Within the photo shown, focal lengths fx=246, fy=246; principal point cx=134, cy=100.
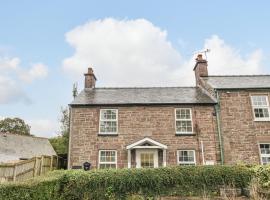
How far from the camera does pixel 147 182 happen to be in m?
9.63

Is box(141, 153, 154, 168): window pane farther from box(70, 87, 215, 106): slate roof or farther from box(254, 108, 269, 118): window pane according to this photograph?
box(254, 108, 269, 118): window pane

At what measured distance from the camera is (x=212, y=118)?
1702cm

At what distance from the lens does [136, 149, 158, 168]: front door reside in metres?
16.3

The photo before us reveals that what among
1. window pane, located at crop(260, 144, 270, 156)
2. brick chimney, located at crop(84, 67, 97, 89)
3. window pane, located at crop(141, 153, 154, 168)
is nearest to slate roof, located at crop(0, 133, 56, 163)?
brick chimney, located at crop(84, 67, 97, 89)

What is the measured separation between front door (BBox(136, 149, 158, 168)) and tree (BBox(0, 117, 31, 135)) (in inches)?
1756

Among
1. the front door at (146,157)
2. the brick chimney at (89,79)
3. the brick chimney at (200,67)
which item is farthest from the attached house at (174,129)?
the brick chimney at (200,67)

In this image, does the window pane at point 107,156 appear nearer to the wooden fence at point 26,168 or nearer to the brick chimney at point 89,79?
the wooden fence at point 26,168

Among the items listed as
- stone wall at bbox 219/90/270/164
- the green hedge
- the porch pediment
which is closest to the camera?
the green hedge

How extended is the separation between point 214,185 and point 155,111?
814 centimetres

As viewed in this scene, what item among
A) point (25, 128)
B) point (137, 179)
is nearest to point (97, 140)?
point (137, 179)

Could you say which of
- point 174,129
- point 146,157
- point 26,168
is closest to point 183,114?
point 174,129

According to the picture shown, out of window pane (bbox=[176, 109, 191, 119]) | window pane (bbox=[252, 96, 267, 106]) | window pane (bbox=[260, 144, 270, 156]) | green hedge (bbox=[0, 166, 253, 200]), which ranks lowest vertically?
green hedge (bbox=[0, 166, 253, 200])

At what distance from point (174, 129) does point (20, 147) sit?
78.6ft

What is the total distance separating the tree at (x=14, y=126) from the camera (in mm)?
53816
